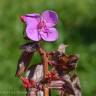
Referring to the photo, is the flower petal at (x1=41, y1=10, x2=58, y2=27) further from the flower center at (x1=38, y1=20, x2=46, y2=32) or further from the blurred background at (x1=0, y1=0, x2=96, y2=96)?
the blurred background at (x1=0, y1=0, x2=96, y2=96)

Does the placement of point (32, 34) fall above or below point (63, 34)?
above

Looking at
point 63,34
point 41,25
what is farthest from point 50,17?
point 63,34

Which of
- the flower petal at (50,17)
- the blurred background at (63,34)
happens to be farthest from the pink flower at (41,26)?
the blurred background at (63,34)

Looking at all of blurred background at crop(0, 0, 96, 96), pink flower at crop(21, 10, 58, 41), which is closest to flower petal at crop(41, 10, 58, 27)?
pink flower at crop(21, 10, 58, 41)

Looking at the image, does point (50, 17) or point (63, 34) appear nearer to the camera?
point (50, 17)

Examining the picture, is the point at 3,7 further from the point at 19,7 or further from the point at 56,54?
the point at 56,54

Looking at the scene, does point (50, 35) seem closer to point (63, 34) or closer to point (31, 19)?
point (31, 19)
